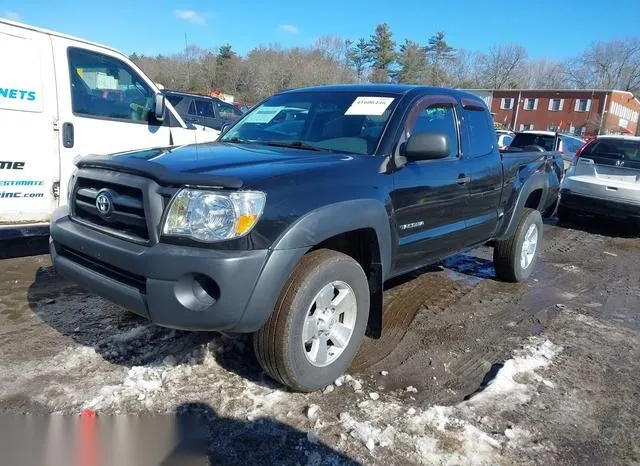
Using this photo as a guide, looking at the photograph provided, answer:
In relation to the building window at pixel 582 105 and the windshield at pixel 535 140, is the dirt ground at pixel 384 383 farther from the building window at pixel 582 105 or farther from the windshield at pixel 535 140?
the building window at pixel 582 105

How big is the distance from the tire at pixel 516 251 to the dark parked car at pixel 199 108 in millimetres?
9619

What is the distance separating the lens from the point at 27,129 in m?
4.72

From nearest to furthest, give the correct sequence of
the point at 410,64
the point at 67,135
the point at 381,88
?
the point at 381,88 → the point at 67,135 → the point at 410,64

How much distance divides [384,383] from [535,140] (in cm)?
1085

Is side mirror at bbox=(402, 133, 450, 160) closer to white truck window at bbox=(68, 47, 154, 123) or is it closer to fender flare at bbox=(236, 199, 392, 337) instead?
fender flare at bbox=(236, 199, 392, 337)

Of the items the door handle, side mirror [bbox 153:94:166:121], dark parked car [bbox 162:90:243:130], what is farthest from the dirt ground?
dark parked car [bbox 162:90:243:130]

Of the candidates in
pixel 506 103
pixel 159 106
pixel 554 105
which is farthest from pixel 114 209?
pixel 506 103

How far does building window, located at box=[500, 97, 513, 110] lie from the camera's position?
58.2 meters

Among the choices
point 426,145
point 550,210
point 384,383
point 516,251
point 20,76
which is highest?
point 20,76

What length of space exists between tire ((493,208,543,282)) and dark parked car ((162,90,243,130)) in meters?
9.62

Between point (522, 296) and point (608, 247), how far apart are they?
3.65 metres

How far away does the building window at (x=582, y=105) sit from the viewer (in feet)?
176

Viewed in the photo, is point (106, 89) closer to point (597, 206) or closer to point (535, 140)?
point (597, 206)

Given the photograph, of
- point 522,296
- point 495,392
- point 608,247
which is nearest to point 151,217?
point 495,392
